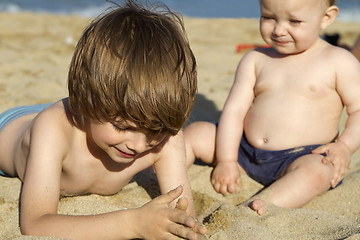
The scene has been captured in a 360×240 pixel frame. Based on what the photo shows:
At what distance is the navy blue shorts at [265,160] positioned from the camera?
8.51 feet

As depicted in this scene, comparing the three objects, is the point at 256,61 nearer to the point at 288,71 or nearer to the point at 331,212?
the point at 288,71

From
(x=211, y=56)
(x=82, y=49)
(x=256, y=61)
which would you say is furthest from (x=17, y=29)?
(x=82, y=49)

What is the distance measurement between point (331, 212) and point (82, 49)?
1.46 metres

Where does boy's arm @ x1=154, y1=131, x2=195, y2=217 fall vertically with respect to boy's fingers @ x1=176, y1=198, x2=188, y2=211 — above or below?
below

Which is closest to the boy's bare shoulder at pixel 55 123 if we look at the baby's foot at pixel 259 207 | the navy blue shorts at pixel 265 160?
the baby's foot at pixel 259 207

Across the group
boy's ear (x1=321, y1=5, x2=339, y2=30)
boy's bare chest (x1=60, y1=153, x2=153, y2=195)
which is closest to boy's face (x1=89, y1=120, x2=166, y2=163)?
boy's bare chest (x1=60, y1=153, x2=153, y2=195)

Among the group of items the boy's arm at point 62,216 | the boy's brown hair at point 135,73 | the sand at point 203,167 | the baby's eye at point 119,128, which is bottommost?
the sand at point 203,167

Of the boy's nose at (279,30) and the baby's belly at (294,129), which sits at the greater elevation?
the boy's nose at (279,30)

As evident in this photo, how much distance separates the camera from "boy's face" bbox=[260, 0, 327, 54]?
2.52 meters

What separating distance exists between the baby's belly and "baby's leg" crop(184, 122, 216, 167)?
1.03 feet

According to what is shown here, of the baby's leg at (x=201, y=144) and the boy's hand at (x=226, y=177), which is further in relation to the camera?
the baby's leg at (x=201, y=144)

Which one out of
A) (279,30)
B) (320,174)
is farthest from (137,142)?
(279,30)

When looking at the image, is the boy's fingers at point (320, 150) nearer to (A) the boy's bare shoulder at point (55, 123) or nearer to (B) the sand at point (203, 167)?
(B) the sand at point (203, 167)

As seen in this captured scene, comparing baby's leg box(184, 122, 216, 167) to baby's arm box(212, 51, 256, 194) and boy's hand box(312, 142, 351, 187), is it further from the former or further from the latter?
boy's hand box(312, 142, 351, 187)
